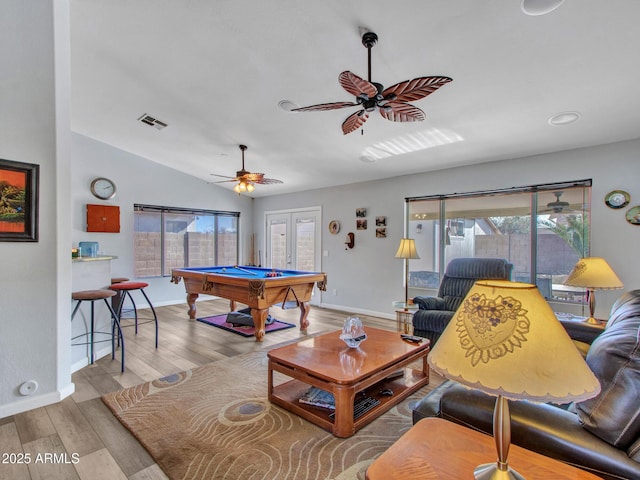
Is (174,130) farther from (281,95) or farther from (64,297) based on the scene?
(64,297)

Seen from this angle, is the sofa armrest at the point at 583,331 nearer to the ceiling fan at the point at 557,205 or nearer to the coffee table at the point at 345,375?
the coffee table at the point at 345,375

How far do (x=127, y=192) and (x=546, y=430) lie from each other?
6.71 meters

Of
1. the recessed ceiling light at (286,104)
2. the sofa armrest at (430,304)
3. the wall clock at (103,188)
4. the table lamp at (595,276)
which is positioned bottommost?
the sofa armrest at (430,304)

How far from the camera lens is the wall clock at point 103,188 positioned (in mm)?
5551

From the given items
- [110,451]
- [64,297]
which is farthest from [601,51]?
A: [64,297]

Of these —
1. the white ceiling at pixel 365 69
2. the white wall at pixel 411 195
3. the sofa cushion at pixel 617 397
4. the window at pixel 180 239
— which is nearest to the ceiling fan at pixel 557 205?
the white wall at pixel 411 195

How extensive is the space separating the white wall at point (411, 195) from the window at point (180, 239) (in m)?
0.83

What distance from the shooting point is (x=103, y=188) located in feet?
18.5

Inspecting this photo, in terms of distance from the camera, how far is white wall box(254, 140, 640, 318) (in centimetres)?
348

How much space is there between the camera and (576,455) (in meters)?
1.11

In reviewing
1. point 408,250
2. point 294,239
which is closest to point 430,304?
point 408,250

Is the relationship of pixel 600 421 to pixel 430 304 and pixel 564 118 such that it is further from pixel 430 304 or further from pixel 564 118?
pixel 564 118

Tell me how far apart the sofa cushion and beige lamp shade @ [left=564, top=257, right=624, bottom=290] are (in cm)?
186

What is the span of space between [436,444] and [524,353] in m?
0.59
